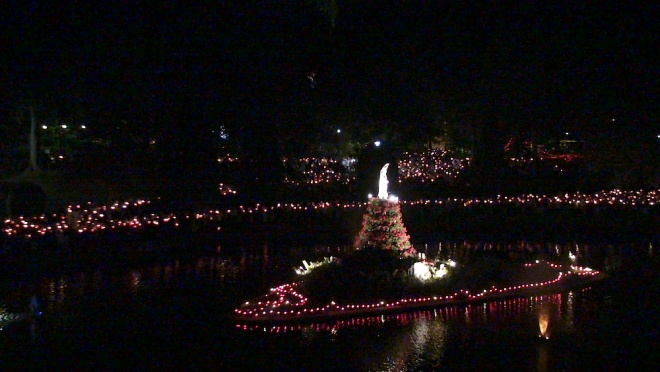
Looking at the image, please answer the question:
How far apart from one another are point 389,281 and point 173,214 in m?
8.59

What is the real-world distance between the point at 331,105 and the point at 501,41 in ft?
22.0

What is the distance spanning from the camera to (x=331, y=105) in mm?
25828

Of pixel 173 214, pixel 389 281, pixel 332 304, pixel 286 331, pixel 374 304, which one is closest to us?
pixel 286 331

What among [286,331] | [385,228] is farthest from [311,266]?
[286,331]

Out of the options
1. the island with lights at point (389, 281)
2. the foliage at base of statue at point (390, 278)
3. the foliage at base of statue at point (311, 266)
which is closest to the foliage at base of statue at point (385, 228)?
the island with lights at point (389, 281)

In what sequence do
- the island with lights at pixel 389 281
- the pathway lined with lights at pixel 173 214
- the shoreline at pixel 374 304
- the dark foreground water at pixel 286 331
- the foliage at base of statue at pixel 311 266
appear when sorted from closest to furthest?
the dark foreground water at pixel 286 331 → the shoreline at pixel 374 304 → the island with lights at pixel 389 281 → the foliage at base of statue at pixel 311 266 → the pathway lined with lights at pixel 173 214

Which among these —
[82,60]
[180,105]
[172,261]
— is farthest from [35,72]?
[172,261]

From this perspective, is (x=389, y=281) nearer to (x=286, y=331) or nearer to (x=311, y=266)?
(x=311, y=266)

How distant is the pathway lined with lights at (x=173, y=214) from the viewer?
654 inches

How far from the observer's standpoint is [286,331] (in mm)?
10617

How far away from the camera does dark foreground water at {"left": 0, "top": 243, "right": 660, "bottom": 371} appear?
29.6 ft

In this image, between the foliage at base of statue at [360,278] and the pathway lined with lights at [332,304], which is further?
the foliage at base of statue at [360,278]

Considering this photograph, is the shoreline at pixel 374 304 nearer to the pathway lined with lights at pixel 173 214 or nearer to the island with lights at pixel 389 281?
the island with lights at pixel 389 281

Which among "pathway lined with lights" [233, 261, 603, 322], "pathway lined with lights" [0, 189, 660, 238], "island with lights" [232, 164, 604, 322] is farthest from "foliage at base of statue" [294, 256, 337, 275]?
"pathway lined with lights" [0, 189, 660, 238]
